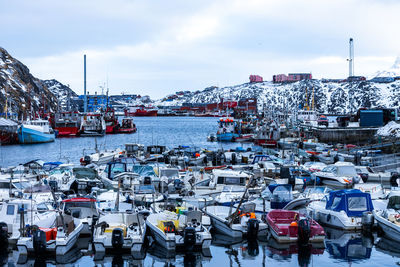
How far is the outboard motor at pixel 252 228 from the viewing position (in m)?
18.6

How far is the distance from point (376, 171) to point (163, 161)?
59.9 ft

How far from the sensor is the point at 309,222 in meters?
18.4

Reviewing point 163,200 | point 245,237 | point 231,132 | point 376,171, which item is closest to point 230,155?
point 376,171

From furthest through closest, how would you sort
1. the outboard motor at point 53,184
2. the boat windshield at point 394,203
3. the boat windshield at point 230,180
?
the boat windshield at point 230,180 → the outboard motor at point 53,184 → the boat windshield at point 394,203

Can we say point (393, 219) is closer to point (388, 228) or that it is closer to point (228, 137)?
point (388, 228)

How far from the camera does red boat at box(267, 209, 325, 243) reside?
1786 cm

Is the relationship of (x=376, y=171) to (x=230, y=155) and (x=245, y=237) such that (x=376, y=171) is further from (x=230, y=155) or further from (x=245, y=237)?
(x=245, y=237)

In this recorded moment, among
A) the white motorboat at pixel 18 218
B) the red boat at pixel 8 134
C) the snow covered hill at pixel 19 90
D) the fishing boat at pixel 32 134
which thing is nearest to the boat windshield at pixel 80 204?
the white motorboat at pixel 18 218

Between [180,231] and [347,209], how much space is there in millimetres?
7086

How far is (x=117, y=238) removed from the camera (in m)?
16.9

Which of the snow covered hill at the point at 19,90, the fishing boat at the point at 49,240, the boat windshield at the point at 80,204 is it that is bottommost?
the fishing boat at the point at 49,240

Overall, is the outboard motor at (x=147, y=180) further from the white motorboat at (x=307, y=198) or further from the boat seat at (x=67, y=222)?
the white motorboat at (x=307, y=198)

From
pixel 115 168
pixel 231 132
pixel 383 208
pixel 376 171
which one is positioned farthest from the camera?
pixel 231 132

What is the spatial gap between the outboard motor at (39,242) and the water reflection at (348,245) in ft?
33.1
